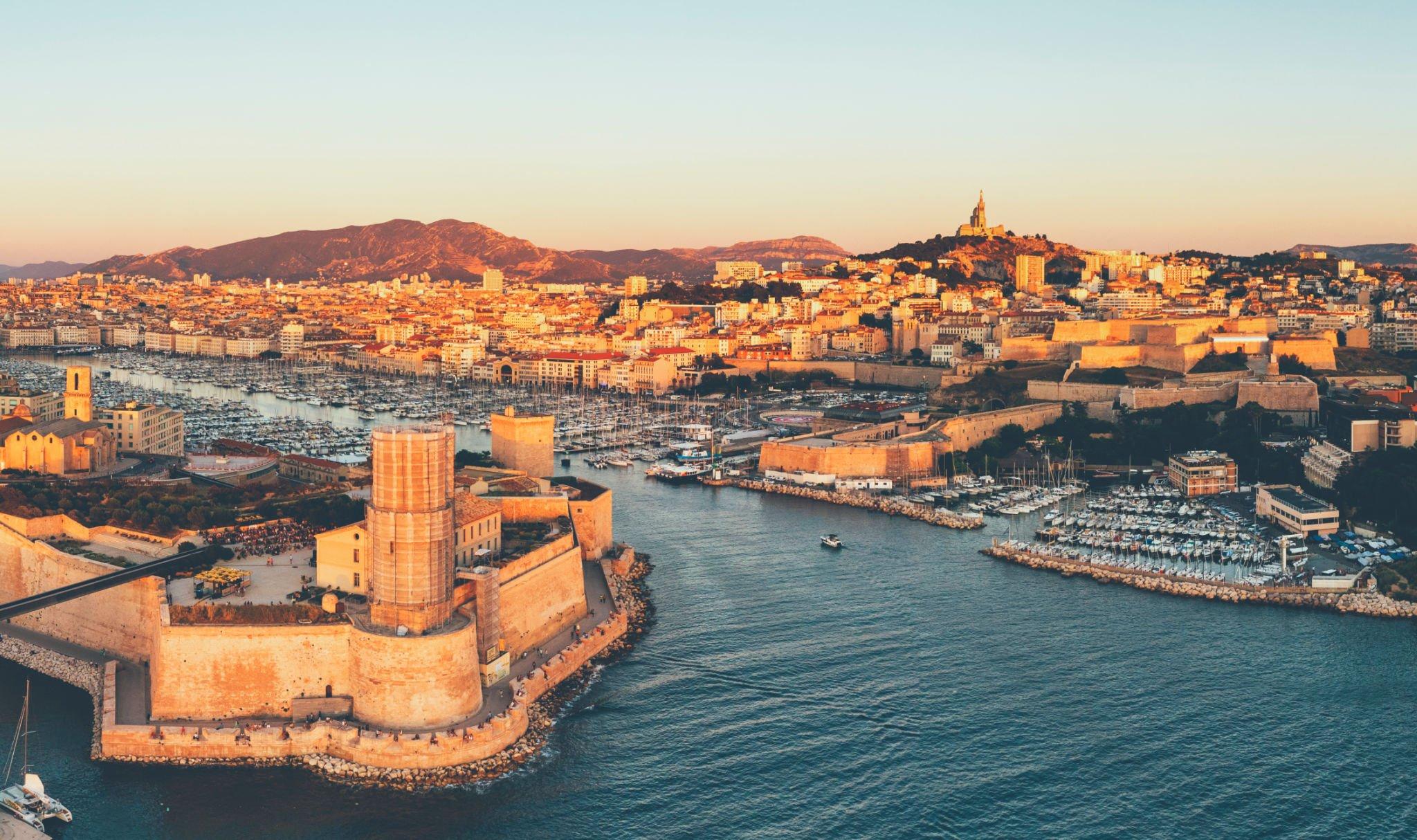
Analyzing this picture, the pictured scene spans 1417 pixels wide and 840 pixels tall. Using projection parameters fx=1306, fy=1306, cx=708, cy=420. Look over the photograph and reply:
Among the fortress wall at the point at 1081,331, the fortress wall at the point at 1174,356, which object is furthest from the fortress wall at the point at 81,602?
the fortress wall at the point at 1081,331

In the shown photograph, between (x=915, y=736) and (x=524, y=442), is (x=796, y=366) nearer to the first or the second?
(x=524, y=442)

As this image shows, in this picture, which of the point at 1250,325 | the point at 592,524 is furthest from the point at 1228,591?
the point at 1250,325

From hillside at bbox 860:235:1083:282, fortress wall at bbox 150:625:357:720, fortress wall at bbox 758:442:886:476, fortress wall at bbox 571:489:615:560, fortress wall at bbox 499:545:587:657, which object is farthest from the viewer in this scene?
hillside at bbox 860:235:1083:282

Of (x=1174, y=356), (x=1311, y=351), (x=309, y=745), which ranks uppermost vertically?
(x=1311, y=351)

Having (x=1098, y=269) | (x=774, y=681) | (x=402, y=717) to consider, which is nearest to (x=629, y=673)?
(x=774, y=681)

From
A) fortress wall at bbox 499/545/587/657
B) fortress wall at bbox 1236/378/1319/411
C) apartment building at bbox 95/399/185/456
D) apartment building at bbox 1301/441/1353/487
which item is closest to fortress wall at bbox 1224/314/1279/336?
fortress wall at bbox 1236/378/1319/411

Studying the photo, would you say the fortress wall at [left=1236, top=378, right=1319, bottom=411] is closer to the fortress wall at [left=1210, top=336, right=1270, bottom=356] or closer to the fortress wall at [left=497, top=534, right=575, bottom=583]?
the fortress wall at [left=1210, top=336, right=1270, bottom=356]

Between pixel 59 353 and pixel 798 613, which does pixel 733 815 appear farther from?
pixel 59 353
